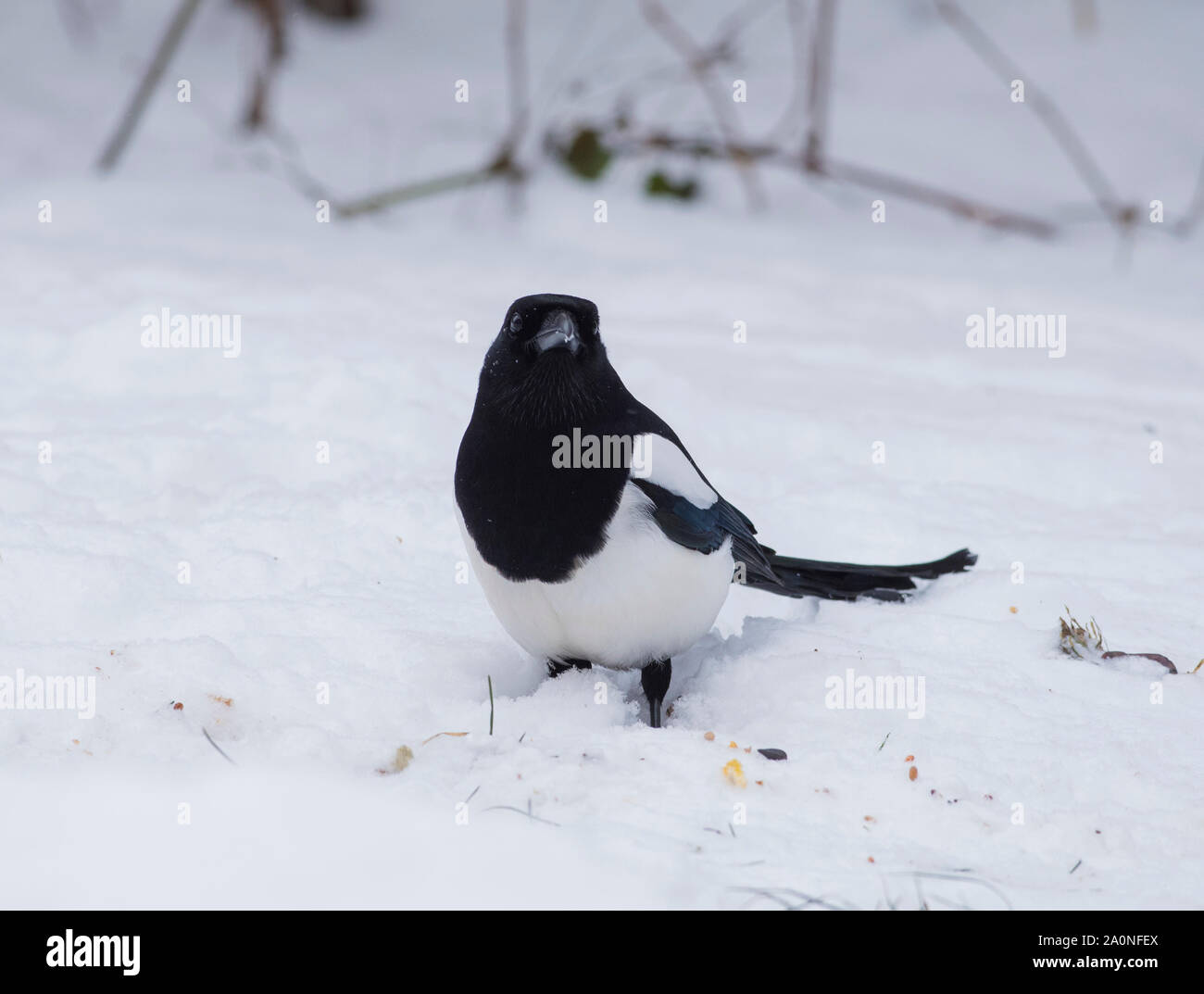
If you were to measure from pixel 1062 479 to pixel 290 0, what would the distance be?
6.53m

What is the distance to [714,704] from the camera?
109 inches

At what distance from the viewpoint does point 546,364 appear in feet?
8.34

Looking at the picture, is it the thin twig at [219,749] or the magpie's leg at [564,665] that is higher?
the magpie's leg at [564,665]

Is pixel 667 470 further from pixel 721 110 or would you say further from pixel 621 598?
pixel 721 110

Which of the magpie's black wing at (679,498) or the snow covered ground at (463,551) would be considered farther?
the magpie's black wing at (679,498)

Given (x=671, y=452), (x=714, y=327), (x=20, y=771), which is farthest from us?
(x=714, y=327)

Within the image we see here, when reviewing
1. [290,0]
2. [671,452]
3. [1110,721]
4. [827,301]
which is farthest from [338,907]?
[290,0]

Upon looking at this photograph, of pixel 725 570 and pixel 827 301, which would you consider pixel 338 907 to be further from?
pixel 827 301

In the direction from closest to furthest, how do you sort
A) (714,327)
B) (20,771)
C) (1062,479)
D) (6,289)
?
(20,771) → (1062,479) → (6,289) → (714,327)

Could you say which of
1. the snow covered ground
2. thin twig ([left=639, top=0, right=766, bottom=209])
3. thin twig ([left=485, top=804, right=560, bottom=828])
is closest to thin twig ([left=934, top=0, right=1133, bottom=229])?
the snow covered ground

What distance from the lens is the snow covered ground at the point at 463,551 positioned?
211cm

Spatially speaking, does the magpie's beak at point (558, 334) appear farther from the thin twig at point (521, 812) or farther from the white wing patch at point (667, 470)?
the thin twig at point (521, 812)

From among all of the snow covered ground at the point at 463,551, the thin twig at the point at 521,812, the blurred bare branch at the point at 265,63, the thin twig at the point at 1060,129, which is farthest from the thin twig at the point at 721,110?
the thin twig at the point at 521,812

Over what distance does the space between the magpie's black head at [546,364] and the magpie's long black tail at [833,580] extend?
2.48 feet
